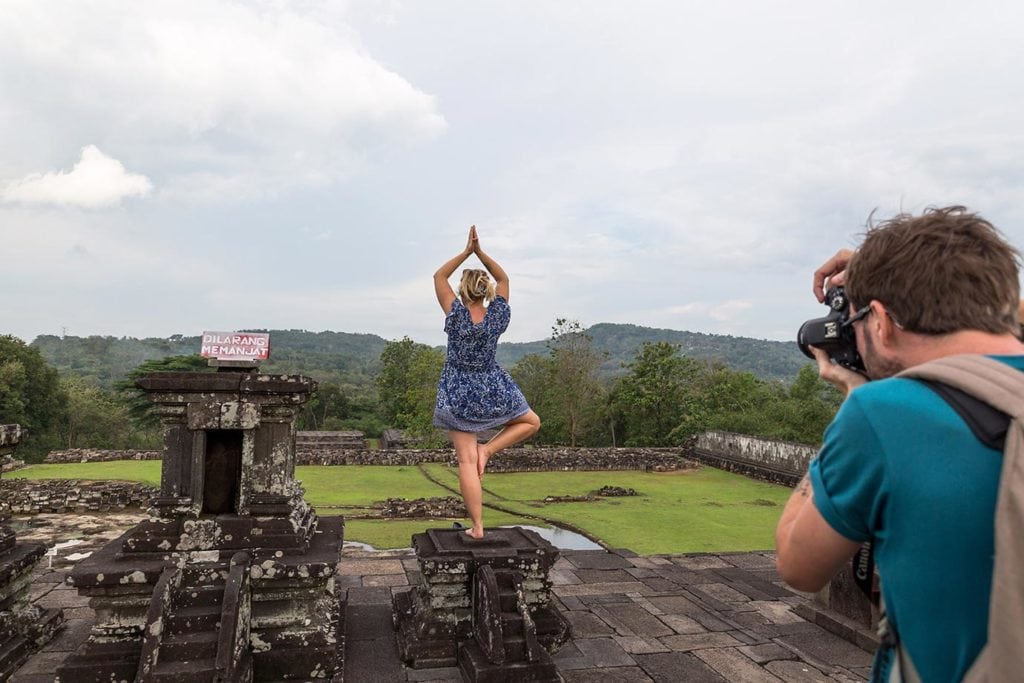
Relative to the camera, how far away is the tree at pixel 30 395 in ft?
89.8

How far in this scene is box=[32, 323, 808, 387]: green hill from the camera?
92000 millimetres

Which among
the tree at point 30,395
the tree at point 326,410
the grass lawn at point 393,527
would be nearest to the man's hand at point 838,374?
the grass lawn at point 393,527

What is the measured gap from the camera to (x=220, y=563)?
4117mm

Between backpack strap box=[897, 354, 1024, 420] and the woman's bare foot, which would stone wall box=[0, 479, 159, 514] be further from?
backpack strap box=[897, 354, 1024, 420]

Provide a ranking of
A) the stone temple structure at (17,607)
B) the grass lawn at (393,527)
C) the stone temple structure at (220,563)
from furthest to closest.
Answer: the grass lawn at (393,527), the stone temple structure at (17,607), the stone temple structure at (220,563)

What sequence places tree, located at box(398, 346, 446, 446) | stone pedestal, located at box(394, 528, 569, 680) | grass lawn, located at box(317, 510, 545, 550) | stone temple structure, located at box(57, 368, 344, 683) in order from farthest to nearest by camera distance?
tree, located at box(398, 346, 446, 446) → grass lawn, located at box(317, 510, 545, 550) → stone pedestal, located at box(394, 528, 569, 680) → stone temple structure, located at box(57, 368, 344, 683)

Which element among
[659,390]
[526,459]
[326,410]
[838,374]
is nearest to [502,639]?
[838,374]

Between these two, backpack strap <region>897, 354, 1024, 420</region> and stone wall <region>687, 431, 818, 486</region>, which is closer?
backpack strap <region>897, 354, 1024, 420</region>

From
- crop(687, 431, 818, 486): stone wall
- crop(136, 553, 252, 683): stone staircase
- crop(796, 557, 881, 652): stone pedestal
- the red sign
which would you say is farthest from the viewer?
crop(687, 431, 818, 486): stone wall

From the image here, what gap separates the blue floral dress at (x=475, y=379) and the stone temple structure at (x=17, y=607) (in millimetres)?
3191

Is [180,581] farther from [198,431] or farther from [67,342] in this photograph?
[67,342]

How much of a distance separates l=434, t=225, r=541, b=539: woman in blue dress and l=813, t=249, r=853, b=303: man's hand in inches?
123

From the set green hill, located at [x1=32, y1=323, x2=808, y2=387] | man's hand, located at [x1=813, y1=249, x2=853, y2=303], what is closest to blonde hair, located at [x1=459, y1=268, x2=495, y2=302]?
man's hand, located at [x1=813, y1=249, x2=853, y2=303]

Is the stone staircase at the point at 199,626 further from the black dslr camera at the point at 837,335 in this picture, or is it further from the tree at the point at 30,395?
the tree at the point at 30,395
